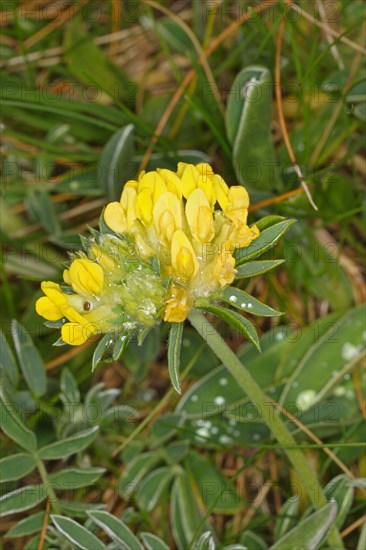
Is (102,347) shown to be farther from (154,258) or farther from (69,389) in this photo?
(69,389)

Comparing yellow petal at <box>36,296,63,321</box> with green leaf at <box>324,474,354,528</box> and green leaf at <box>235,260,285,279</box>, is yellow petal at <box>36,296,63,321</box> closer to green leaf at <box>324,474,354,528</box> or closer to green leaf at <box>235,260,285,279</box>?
green leaf at <box>235,260,285,279</box>

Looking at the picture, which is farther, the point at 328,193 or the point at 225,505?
the point at 328,193

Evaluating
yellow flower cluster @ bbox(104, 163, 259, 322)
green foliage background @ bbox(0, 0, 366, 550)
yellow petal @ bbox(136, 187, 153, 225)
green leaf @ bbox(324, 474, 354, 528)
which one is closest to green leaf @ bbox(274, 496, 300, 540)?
green foliage background @ bbox(0, 0, 366, 550)

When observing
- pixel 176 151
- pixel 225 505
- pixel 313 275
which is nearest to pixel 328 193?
pixel 313 275

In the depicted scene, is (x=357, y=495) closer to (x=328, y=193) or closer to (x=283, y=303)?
(x=283, y=303)

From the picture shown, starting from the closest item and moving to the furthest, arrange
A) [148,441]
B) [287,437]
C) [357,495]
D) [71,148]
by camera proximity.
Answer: [287,437] < [357,495] < [148,441] < [71,148]

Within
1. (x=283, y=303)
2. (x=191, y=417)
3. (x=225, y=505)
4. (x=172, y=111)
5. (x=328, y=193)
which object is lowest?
(x=225, y=505)

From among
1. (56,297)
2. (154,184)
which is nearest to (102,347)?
(56,297)
